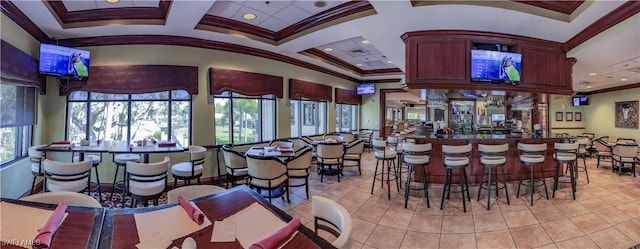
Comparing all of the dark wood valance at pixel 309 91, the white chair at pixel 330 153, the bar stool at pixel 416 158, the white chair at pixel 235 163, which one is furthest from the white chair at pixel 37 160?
the bar stool at pixel 416 158

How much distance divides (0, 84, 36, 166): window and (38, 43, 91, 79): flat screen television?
475 millimetres

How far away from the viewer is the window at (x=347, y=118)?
9.65m

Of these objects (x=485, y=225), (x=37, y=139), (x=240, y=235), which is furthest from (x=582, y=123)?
(x=37, y=139)

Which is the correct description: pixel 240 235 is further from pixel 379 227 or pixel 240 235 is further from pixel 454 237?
pixel 454 237

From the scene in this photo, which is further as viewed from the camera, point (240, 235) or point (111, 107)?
point (111, 107)

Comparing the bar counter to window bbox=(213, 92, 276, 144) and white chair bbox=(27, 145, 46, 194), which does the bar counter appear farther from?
white chair bbox=(27, 145, 46, 194)

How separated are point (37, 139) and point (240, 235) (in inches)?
208

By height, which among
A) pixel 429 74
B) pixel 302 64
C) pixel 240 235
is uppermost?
pixel 302 64

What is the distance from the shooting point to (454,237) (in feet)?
9.61

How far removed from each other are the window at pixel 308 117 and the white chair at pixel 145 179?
4069 mm


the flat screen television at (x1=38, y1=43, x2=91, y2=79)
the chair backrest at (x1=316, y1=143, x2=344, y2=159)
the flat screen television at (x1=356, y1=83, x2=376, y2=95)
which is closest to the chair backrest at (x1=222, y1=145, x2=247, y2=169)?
the chair backrest at (x1=316, y1=143, x2=344, y2=159)

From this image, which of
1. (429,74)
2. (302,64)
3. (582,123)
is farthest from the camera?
(582,123)

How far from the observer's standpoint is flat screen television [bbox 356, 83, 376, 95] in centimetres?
962

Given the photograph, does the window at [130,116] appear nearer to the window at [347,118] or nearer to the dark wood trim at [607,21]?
the window at [347,118]
